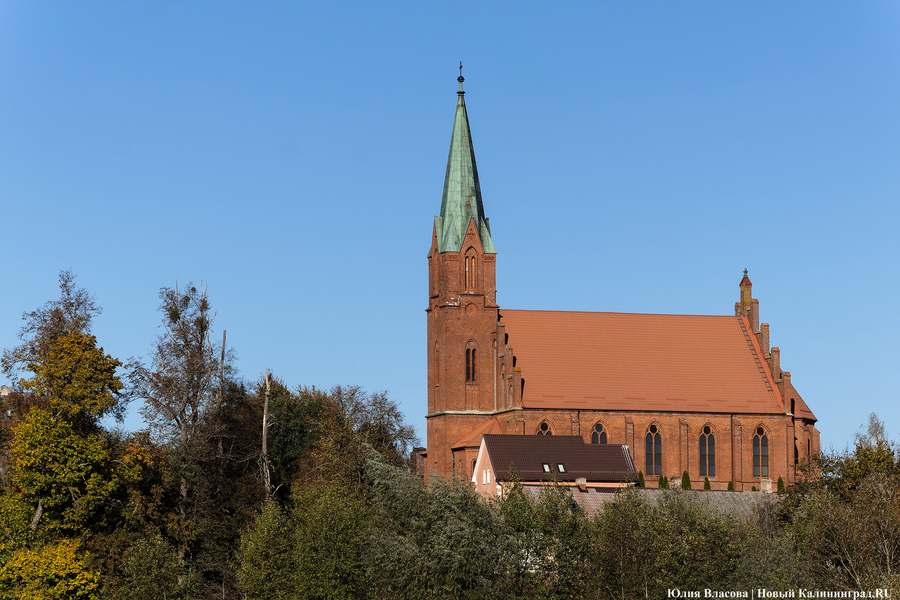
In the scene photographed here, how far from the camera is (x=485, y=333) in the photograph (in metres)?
83.9

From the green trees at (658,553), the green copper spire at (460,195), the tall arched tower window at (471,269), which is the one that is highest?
the green copper spire at (460,195)

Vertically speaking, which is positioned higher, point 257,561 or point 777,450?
point 777,450

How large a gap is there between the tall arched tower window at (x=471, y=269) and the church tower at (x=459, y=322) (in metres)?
0.06

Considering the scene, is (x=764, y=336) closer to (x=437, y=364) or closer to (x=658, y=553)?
(x=437, y=364)

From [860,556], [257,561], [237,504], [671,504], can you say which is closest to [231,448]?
Result: [237,504]

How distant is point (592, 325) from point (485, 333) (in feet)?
26.5

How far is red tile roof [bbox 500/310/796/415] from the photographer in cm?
8275

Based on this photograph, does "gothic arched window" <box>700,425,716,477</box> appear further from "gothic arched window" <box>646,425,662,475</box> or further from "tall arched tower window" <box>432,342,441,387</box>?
"tall arched tower window" <box>432,342,441,387</box>

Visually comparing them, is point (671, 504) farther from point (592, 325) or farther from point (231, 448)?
point (592, 325)

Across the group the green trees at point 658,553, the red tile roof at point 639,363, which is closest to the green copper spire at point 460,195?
the red tile roof at point 639,363

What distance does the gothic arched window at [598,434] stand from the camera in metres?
81.7

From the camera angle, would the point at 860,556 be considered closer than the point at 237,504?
Yes

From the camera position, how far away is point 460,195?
8562cm

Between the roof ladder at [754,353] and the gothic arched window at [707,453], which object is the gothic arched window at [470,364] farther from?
the roof ladder at [754,353]
